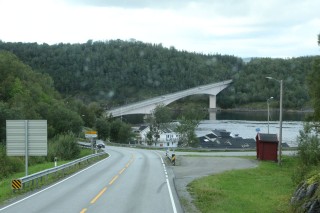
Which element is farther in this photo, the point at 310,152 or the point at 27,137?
the point at 310,152

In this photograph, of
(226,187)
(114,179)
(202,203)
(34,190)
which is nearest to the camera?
(202,203)

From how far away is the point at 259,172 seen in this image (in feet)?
96.8

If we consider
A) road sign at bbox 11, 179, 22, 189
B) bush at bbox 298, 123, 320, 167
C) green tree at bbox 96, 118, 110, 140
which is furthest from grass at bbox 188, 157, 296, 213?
green tree at bbox 96, 118, 110, 140

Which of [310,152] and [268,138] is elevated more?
[268,138]

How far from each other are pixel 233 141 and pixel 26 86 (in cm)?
4269

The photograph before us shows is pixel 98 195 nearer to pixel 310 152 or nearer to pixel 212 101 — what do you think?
pixel 310 152

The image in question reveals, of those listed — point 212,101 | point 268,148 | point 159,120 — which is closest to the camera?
point 268,148

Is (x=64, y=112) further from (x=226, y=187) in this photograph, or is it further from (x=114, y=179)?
(x=226, y=187)

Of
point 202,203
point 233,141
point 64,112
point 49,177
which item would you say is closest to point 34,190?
point 49,177

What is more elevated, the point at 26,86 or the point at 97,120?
the point at 26,86

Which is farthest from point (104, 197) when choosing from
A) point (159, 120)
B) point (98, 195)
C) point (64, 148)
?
point (159, 120)

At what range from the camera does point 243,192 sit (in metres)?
19.7

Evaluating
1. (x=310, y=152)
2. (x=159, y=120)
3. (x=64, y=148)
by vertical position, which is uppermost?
(x=159, y=120)

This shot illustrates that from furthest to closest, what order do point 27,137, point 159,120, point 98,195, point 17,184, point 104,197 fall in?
point 159,120, point 27,137, point 17,184, point 98,195, point 104,197
